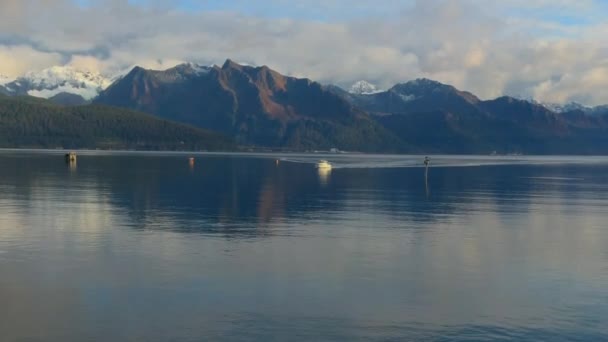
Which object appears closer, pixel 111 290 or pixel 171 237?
pixel 111 290

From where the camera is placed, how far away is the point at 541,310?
38.9 meters

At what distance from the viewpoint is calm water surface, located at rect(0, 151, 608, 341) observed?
35.1 meters

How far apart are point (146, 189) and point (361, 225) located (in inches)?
2284

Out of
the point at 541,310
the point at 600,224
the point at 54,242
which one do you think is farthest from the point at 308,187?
the point at 541,310

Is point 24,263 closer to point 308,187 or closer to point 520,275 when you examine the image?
point 520,275

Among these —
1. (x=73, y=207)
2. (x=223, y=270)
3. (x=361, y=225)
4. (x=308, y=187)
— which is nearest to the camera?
(x=223, y=270)

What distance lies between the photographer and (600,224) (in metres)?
78.9

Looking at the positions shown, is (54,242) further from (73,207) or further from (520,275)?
(520,275)

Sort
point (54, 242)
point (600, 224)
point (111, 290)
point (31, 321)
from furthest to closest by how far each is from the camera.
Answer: point (600, 224) < point (54, 242) < point (111, 290) < point (31, 321)

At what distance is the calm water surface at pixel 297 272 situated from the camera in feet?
115

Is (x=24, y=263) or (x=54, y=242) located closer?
(x=24, y=263)

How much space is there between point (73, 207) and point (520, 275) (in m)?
59.9

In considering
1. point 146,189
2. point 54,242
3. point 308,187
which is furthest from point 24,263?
point 308,187

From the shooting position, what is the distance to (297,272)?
48.1 m
